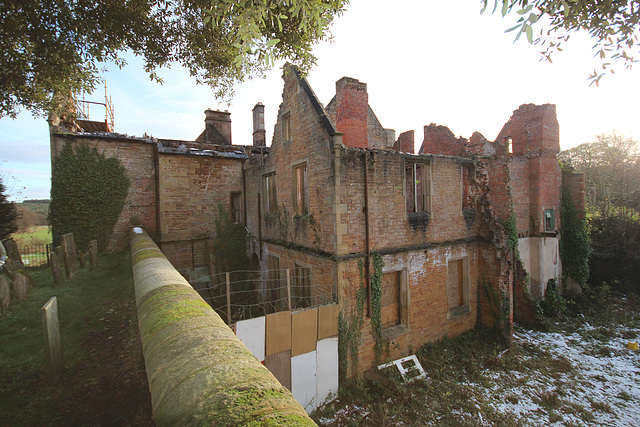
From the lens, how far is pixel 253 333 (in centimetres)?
662

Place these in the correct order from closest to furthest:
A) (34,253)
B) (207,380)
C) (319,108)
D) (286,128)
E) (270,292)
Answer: (207,380) → (319,108) → (286,128) → (270,292) → (34,253)

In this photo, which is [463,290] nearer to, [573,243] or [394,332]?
[394,332]

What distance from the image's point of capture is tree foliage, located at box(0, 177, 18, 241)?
1308 centimetres

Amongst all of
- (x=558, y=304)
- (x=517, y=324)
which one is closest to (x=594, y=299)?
(x=558, y=304)

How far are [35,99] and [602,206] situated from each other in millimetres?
27502

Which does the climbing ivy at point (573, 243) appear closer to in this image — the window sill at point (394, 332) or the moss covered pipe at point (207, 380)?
the window sill at point (394, 332)

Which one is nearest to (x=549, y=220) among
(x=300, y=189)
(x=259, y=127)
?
(x=300, y=189)

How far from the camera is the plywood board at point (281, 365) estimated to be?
6.84 metres

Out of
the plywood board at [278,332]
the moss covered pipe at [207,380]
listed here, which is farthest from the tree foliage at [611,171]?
the moss covered pipe at [207,380]

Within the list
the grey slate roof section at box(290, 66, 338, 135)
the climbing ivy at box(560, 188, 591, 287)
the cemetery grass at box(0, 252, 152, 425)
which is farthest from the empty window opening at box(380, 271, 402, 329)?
the climbing ivy at box(560, 188, 591, 287)

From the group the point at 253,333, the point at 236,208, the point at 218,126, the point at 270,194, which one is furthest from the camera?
the point at 218,126

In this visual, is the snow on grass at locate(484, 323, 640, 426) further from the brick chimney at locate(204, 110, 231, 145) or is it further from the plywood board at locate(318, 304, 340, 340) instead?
the brick chimney at locate(204, 110, 231, 145)

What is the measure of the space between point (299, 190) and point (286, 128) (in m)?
2.59

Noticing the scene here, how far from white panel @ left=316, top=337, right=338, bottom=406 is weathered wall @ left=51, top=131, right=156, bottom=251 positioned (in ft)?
34.1
